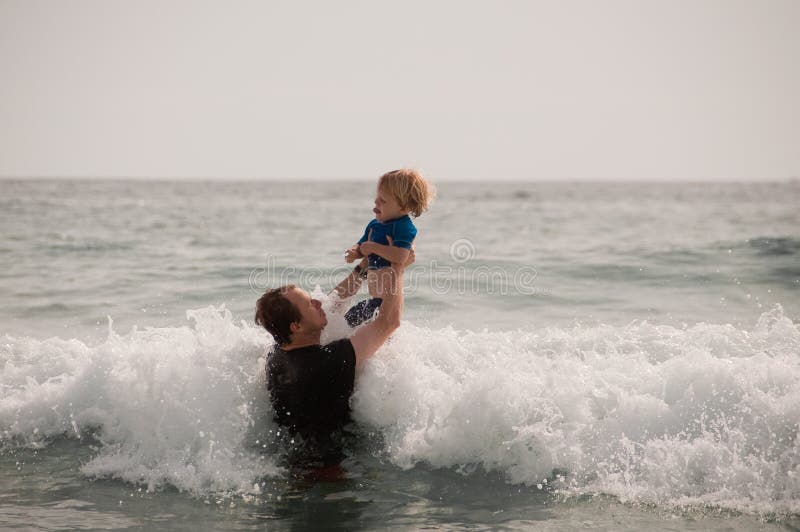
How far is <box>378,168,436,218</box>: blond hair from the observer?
4875mm

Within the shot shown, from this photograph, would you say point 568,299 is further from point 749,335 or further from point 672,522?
point 672,522

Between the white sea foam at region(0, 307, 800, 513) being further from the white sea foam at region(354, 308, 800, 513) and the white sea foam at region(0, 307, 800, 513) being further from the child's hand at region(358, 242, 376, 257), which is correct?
the child's hand at region(358, 242, 376, 257)

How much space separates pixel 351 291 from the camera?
5.29 meters

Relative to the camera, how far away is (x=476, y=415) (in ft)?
16.3

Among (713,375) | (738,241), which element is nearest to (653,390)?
→ (713,375)

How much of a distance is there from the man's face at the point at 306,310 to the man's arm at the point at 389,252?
1.92 ft

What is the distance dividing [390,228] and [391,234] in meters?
0.05

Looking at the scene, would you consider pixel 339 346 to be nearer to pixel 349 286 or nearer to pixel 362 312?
pixel 362 312

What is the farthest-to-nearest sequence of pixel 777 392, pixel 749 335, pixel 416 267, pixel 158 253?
pixel 158 253 < pixel 416 267 < pixel 749 335 < pixel 777 392

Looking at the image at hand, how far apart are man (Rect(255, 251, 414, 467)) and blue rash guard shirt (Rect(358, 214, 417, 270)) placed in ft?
0.45

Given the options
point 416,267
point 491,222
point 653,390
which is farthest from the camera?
point 491,222

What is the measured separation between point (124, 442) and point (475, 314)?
15.8 feet

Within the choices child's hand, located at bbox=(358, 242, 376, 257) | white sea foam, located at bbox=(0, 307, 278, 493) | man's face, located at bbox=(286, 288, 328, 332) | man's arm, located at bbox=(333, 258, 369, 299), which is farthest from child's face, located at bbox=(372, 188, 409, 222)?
white sea foam, located at bbox=(0, 307, 278, 493)

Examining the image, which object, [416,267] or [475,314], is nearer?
[475,314]
